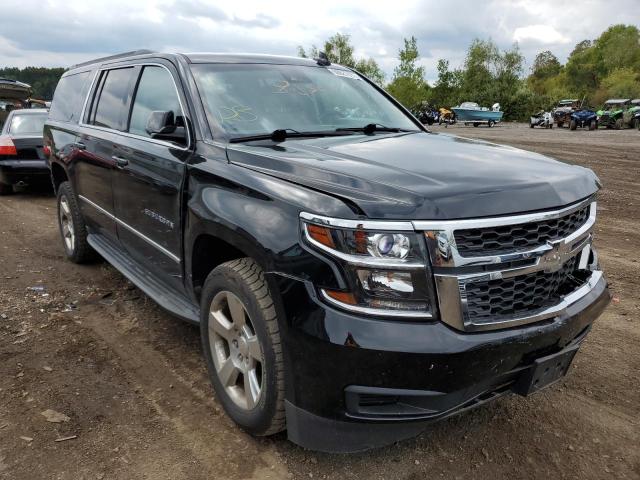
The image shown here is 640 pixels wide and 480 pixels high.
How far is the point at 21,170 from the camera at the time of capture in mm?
9281

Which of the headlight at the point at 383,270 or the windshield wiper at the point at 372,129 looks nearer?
the headlight at the point at 383,270

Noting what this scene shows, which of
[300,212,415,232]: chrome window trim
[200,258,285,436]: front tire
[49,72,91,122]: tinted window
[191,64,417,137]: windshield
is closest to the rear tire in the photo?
[49,72,91,122]: tinted window

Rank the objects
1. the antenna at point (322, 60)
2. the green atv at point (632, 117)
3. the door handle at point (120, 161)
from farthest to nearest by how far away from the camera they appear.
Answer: the green atv at point (632, 117)
the antenna at point (322, 60)
the door handle at point (120, 161)

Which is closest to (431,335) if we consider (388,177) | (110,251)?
(388,177)

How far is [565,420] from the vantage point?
287cm

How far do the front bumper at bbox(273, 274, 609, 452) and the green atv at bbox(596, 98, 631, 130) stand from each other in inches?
1394

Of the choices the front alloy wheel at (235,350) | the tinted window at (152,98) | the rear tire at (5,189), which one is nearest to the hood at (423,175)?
the front alloy wheel at (235,350)

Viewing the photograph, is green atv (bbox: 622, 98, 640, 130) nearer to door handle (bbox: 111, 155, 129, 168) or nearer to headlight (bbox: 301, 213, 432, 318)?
door handle (bbox: 111, 155, 129, 168)

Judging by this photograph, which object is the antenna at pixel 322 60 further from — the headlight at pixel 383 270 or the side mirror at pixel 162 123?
the headlight at pixel 383 270

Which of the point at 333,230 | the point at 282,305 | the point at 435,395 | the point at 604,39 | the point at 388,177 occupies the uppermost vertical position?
the point at 604,39

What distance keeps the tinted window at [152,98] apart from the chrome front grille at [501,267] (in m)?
1.93

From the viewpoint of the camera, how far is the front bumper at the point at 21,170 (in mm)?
9273

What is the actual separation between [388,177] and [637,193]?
8.88 m

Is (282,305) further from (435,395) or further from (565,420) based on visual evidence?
(565,420)
